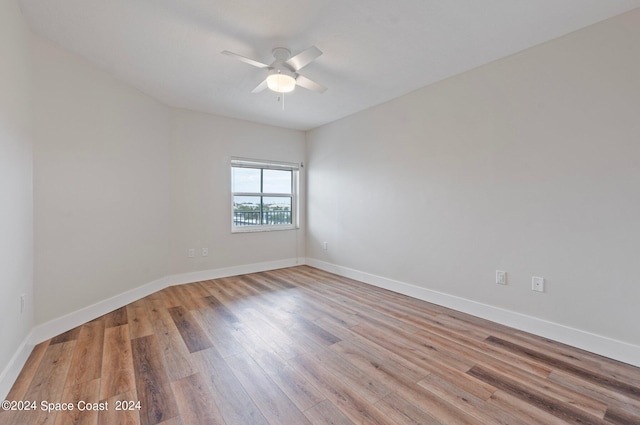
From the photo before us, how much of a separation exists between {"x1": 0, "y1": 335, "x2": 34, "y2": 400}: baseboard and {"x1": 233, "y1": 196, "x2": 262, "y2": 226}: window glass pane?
2.69 meters

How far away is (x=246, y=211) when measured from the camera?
465 centimetres

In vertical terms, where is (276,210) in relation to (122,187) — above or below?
below

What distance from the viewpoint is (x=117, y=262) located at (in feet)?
10.0

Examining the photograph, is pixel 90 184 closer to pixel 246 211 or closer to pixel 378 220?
pixel 246 211

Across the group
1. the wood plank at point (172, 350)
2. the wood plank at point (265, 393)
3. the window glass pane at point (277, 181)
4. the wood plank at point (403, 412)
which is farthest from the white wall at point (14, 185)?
the window glass pane at point (277, 181)

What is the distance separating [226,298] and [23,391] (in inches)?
71.1

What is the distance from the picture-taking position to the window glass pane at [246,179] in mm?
4500

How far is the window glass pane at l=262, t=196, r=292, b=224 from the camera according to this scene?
487 cm

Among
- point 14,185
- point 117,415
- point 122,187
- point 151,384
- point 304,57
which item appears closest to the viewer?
point 117,415

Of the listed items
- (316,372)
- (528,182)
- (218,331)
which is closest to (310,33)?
(528,182)

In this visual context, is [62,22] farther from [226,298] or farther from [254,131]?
[226,298]

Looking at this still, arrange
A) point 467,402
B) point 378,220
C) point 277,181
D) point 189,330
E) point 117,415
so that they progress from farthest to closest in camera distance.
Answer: point 277,181 → point 378,220 → point 189,330 → point 467,402 → point 117,415

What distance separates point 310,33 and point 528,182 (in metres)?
2.27

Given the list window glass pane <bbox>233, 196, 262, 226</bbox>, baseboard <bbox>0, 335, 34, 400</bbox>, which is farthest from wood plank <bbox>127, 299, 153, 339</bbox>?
window glass pane <bbox>233, 196, 262, 226</bbox>
